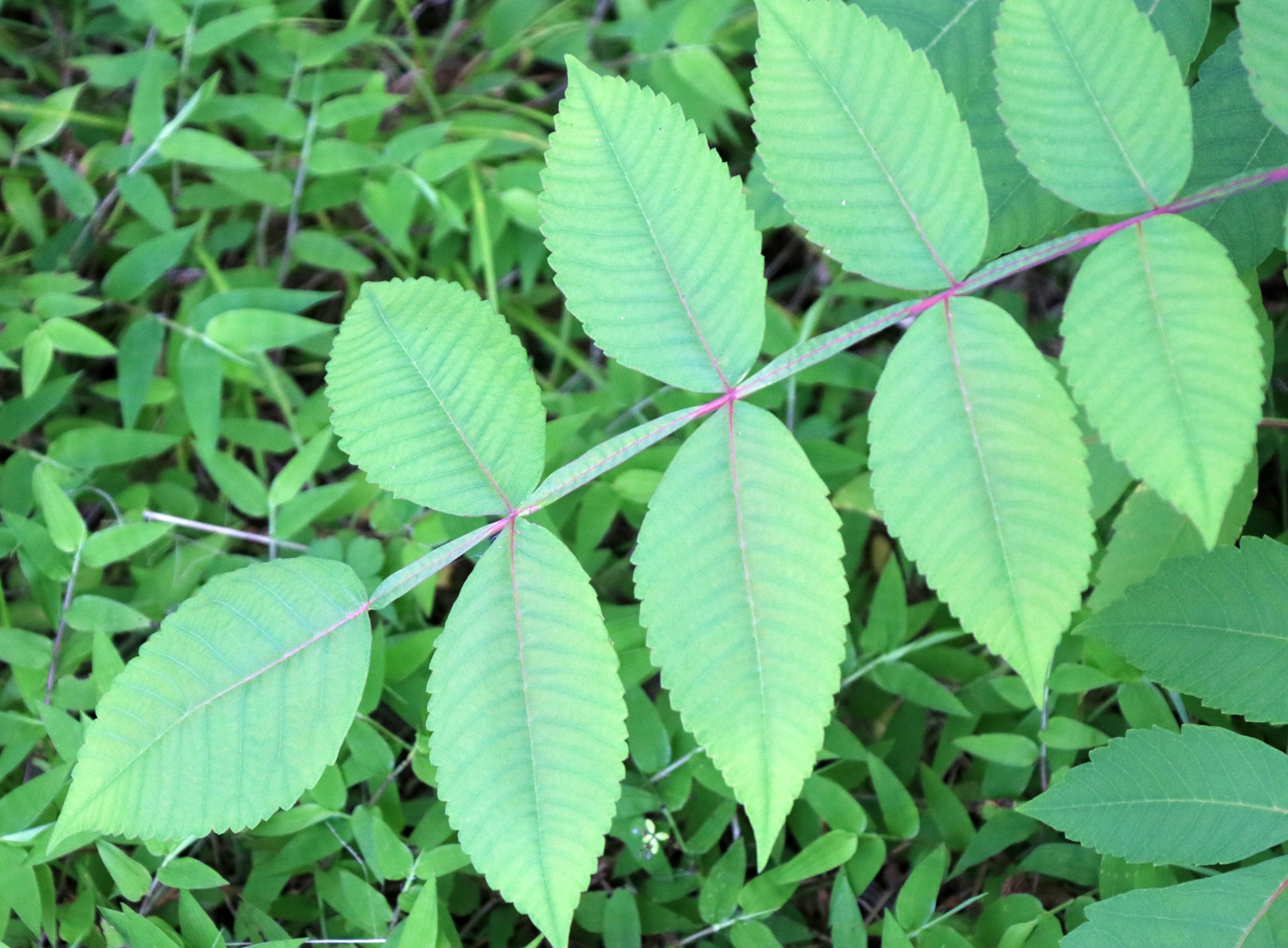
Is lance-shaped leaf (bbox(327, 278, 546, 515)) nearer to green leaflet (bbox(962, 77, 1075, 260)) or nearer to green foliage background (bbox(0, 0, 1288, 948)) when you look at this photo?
green foliage background (bbox(0, 0, 1288, 948))

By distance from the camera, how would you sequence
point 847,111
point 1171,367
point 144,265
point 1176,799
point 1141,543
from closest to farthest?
point 1171,367 → point 847,111 → point 1176,799 → point 1141,543 → point 144,265

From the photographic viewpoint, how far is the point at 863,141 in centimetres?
111

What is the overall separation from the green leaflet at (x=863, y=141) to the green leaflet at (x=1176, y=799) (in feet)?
2.19

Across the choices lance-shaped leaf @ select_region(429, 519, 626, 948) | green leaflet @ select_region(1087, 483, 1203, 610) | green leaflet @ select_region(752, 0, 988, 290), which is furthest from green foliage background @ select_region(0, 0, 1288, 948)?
green leaflet @ select_region(752, 0, 988, 290)

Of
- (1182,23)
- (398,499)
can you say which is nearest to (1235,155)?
(1182,23)

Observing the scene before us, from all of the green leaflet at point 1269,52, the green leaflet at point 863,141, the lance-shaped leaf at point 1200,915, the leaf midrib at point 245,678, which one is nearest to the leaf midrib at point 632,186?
the green leaflet at point 863,141

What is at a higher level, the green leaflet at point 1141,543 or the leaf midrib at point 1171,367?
the leaf midrib at point 1171,367

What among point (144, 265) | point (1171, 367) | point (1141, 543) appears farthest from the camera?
point (144, 265)

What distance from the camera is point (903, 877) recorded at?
1.80 meters

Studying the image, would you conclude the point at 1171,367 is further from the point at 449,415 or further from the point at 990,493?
the point at 449,415

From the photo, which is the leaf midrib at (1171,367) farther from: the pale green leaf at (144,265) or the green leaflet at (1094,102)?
the pale green leaf at (144,265)

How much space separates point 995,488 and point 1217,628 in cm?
53

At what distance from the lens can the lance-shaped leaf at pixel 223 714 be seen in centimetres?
110

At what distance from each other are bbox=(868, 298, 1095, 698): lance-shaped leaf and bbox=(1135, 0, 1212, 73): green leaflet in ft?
1.82
